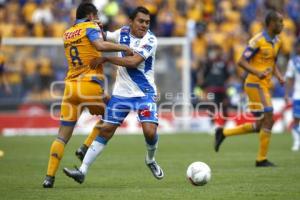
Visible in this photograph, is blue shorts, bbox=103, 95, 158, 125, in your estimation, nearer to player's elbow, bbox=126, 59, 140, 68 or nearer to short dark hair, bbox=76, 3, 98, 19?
player's elbow, bbox=126, 59, 140, 68

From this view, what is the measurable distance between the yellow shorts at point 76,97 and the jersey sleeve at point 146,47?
2.78 feet

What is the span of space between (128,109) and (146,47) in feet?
3.17

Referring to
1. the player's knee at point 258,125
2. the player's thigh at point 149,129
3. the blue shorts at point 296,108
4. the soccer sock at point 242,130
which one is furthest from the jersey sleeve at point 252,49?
the blue shorts at point 296,108

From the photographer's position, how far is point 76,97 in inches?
465

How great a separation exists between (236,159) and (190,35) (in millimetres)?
13005

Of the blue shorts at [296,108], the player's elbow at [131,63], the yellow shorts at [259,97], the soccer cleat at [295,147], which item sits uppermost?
the player's elbow at [131,63]

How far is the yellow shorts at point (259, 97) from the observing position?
48.2 ft

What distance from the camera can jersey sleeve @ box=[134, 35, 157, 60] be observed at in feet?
38.1

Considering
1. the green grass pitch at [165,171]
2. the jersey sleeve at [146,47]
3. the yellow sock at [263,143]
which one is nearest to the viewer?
the green grass pitch at [165,171]

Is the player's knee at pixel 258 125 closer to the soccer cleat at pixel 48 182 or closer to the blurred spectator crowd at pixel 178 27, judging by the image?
the soccer cleat at pixel 48 182

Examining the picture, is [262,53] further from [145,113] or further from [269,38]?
[145,113]

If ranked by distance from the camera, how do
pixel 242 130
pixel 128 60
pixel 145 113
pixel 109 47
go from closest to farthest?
pixel 109 47 < pixel 128 60 < pixel 145 113 < pixel 242 130

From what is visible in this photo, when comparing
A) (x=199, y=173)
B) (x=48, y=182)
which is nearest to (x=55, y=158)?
(x=48, y=182)

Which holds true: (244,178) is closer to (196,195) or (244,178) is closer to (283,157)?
(196,195)
